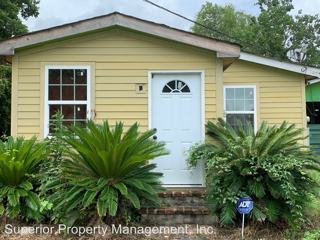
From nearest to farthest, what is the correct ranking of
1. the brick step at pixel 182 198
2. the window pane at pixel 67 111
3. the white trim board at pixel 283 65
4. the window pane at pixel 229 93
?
the brick step at pixel 182 198
the window pane at pixel 67 111
the white trim board at pixel 283 65
the window pane at pixel 229 93

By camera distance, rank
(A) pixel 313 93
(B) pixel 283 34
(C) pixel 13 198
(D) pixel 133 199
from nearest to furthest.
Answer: (D) pixel 133 199 → (C) pixel 13 198 → (A) pixel 313 93 → (B) pixel 283 34

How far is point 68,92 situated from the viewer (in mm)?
7516

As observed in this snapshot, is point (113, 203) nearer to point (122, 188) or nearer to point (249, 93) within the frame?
point (122, 188)

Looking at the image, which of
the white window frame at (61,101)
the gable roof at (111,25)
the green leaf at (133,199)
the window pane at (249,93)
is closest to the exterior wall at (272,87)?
the window pane at (249,93)

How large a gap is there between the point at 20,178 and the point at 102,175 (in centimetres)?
134

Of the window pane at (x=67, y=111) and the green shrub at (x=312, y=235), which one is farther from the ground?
the window pane at (x=67, y=111)

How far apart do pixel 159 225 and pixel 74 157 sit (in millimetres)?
1632

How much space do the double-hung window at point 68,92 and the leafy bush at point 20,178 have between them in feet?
3.59

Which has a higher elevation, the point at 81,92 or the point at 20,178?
the point at 81,92

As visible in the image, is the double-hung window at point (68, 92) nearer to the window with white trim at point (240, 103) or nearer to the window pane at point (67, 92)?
the window pane at point (67, 92)

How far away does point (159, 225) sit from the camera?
631 centimetres

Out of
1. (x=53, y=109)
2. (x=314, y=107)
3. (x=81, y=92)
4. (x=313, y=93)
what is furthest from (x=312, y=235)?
(x=314, y=107)

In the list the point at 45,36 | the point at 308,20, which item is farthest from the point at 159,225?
the point at 308,20

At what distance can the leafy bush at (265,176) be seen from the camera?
231 inches
